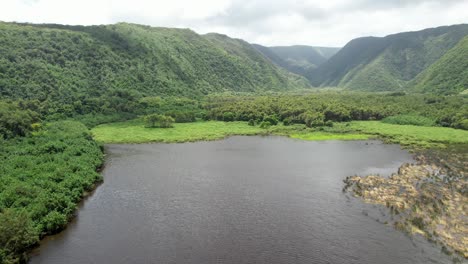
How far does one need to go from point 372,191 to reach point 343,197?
22.7 ft

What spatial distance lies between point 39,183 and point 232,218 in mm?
34653

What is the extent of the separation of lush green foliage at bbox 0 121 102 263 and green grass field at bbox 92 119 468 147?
33.2 metres

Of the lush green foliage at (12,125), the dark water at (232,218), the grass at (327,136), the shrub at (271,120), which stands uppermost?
the lush green foliage at (12,125)

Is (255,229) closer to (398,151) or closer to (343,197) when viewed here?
(343,197)

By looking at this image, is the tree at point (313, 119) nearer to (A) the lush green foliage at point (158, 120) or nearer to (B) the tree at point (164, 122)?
(A) the lush green foliage at point (158, 120)

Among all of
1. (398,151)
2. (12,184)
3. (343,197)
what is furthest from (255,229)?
(398,151)

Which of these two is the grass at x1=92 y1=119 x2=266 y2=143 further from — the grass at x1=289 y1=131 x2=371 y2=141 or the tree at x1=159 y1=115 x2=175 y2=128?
the grass at x1=289 y1=131 x2=371 y2=141

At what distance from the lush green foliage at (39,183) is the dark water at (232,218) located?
2801mm

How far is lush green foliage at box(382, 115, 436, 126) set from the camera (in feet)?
524

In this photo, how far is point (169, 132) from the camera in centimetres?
14962

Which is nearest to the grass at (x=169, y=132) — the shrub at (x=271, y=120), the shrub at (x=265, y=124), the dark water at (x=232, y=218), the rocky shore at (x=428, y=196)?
the shrub at (x=265, y=124)

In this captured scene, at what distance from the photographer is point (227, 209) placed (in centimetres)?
6525

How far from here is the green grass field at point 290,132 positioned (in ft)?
430

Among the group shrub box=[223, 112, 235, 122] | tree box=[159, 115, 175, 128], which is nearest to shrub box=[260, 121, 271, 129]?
shrub box=[223, 112, 235, 122]
